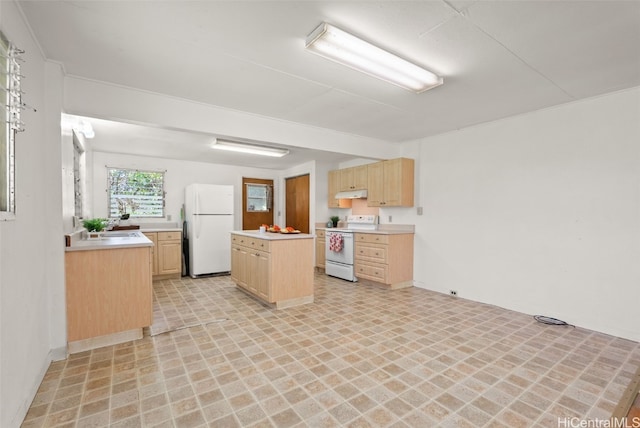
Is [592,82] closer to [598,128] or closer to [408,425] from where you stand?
[598,128]

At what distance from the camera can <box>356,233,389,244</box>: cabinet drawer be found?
4418 mm

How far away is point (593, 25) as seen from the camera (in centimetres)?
181

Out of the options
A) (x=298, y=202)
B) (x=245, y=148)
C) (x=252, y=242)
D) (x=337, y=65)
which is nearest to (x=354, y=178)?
(x=298, y=202)

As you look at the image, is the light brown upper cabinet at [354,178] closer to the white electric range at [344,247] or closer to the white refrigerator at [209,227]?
the white electric range at [344,247]

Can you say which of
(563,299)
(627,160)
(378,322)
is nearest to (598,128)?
(627,160)

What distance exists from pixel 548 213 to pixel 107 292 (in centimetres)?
448

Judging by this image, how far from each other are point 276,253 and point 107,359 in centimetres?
177

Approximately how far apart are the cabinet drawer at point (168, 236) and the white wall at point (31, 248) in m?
2.83

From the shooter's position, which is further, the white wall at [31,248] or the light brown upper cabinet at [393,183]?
the light brown upper cabinet at [393,183]

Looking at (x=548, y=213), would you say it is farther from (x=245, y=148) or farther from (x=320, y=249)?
(x=245, y=148)

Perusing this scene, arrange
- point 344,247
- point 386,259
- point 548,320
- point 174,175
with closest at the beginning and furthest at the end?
1. point 548,320
2. point 386,259
3. point 344,247
4. point 174,175

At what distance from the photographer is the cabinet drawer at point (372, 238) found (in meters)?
4.42

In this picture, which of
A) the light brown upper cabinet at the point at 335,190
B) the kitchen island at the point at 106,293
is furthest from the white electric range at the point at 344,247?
the kitchen island at the point at 106,293

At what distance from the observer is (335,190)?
237 inches
